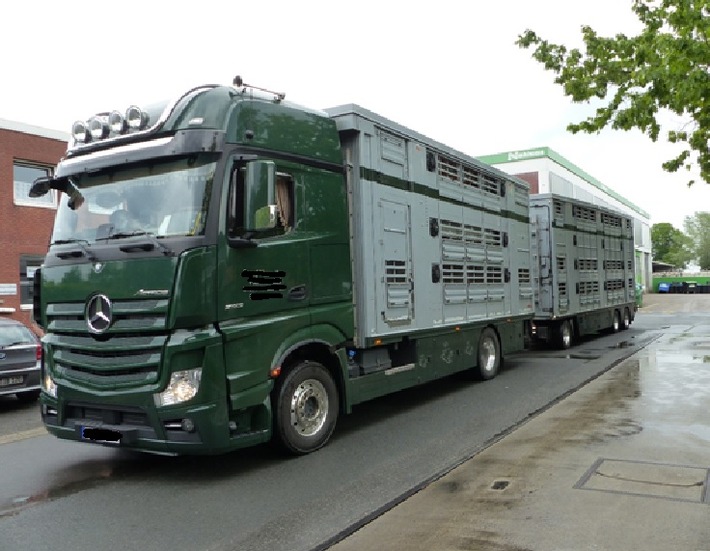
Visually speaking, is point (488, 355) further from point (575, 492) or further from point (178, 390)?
point (178, 390)

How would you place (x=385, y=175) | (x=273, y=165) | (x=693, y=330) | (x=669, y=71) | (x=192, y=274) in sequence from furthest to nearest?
(x=693, y=330)
(x=669, y=71)
(x=385, y=175)
(x=273, y=165)
(x=192, y=274)

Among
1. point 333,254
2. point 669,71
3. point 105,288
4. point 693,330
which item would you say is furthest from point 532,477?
point 693,330

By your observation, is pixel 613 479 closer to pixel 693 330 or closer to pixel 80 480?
pixel 80 480

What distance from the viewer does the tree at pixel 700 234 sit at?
342 ft

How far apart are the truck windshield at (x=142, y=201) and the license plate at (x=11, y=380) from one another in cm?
436

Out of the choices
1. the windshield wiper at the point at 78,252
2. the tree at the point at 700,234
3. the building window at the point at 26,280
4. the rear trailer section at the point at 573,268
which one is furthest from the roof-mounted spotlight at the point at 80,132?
the tree at the point at 700,234

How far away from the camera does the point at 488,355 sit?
34.7 feet

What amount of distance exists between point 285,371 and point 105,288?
177 centimetres

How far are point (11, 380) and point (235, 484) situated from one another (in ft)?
18.5

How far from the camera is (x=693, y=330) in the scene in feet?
68.6

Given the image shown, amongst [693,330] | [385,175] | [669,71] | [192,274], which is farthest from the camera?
[693,330]

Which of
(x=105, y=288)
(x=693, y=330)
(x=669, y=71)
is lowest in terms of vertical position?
(x=693, y=330)

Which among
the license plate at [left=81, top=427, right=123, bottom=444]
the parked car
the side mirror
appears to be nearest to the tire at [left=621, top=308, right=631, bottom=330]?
the parked car

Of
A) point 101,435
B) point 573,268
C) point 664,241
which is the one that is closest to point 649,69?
point 573,268
